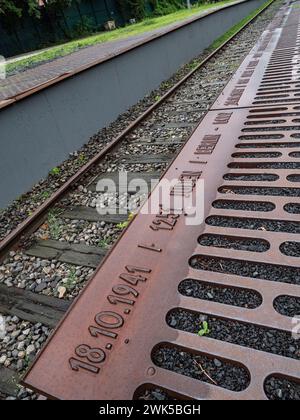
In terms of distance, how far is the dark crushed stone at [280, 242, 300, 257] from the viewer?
207cm

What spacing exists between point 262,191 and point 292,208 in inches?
14.3

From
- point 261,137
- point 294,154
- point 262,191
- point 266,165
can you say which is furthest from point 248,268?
point 261,137

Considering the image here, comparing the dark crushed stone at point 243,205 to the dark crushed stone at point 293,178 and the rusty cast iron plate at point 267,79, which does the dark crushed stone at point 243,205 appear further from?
the rusty cast iron plate at point 267,79

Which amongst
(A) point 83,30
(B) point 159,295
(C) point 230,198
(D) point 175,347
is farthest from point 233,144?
(A) point 83,30

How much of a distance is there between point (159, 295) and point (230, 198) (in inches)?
47.0

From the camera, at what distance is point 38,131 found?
14.6 ft

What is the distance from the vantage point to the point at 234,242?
7.60 feet

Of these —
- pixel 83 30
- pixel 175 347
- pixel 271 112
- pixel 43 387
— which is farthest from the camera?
pixel 83 30

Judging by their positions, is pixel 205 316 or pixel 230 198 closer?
pixel 205 316

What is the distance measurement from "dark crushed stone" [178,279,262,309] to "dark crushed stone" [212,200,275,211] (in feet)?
2.84

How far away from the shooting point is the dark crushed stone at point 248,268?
6.42 feet

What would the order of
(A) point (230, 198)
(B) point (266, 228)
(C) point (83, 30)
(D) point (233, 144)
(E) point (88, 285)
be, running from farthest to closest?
(C) point (83, 30) → (D) point (233, 144) → (A) point (230, 198) → (B) point (266, 228) → (E) point (88, 285)

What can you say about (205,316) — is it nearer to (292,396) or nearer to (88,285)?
(292,396)
